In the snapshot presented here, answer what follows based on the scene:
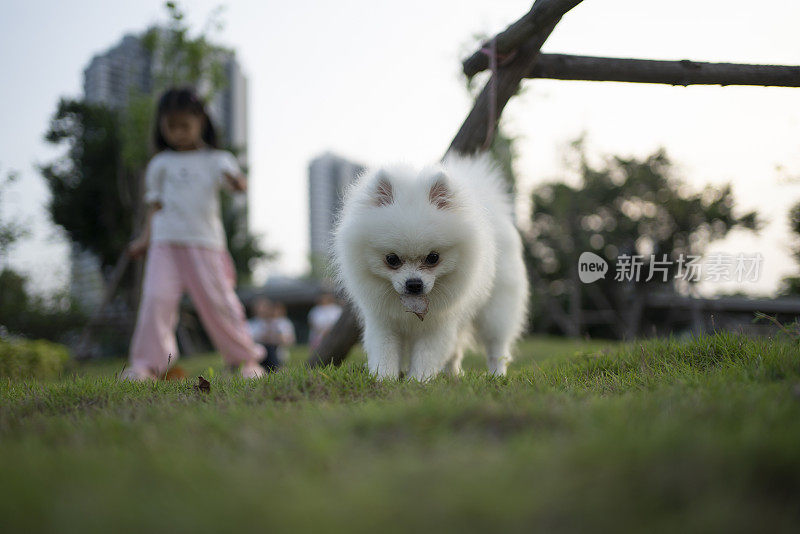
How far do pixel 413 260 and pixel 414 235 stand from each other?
0.52ft

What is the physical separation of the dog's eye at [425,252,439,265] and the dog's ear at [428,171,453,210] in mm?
288

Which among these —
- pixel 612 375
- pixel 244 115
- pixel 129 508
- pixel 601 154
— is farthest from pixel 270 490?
pixel 244 115

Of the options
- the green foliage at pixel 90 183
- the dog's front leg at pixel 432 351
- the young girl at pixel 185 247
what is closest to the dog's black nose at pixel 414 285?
the dog's front leg at pixel 432 351

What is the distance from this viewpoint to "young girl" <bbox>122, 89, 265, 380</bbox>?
5148mm

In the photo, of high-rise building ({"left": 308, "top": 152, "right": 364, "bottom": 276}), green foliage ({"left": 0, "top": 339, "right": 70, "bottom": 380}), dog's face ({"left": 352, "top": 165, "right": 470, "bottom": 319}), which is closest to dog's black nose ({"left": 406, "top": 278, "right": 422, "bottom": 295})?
dog's face ({"left": 352, "top": 165, "right": 470, "bottom": 319})

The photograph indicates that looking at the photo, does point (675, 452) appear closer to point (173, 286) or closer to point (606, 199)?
point (173, 286)

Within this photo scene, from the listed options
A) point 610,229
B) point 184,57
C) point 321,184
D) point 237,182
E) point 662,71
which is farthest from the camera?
point 321,184

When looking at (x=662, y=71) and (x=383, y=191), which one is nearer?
(x=383, y=191)

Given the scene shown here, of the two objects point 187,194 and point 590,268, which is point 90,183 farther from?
point 590,268

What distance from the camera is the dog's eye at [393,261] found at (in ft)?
10.5

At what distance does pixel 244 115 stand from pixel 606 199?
15.4 m

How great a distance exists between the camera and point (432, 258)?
127 inches

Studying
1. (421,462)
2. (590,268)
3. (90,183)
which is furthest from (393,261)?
(90,183)

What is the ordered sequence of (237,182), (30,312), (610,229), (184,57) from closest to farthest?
(237,182)
(184,57)
(30,312)
(610,229)
